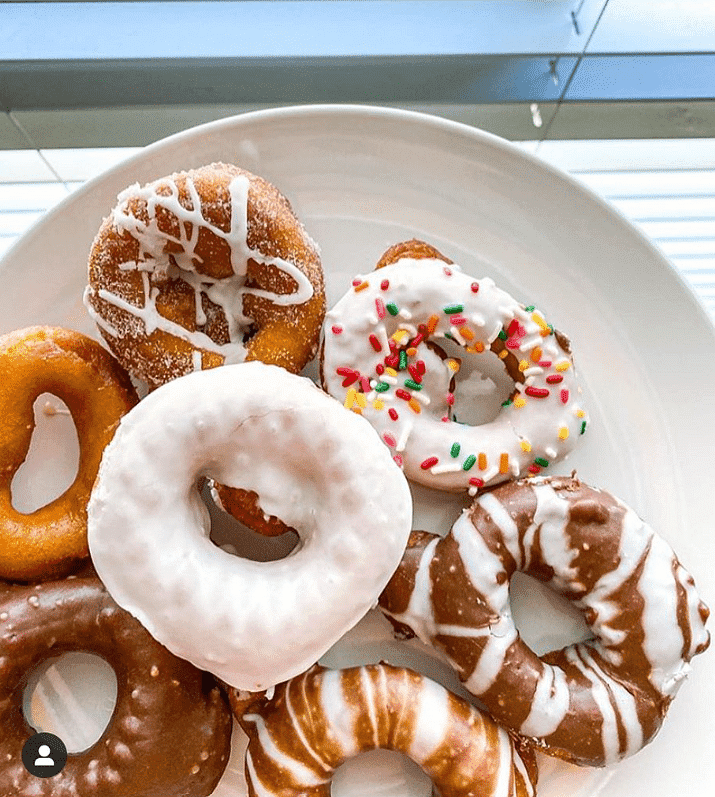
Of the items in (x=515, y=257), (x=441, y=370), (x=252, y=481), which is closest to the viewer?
(x=252, y=481)

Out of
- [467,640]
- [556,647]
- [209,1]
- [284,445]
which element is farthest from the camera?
[209,1]

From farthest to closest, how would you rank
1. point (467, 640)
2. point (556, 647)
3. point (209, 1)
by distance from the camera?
1. point (209, 1)
2. point (556, 647)
3. point (467, 640)

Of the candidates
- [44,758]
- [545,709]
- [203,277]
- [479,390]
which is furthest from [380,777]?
[203,277]

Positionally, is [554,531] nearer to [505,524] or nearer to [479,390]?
[505,524]

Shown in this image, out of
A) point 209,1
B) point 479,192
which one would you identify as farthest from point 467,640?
point 209,1

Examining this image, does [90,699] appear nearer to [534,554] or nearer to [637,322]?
[534,554]

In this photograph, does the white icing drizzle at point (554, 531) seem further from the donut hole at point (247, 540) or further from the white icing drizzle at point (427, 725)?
the donut hole at point (247, 540)
